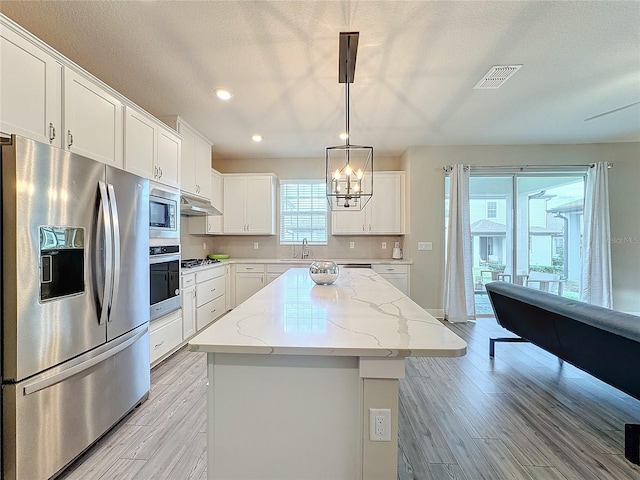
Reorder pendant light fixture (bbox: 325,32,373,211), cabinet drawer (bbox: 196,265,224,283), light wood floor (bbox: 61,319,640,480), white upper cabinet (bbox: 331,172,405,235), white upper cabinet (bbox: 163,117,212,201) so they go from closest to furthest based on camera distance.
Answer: light wood floor (bbox: 61,319,640,480) → pendant light fixture (bbox: 325,32,373,211) → white upper cabinet (bbox: 163,117,212,201) → cabinet drawer (bbox: 196,265,224,283) → white upper cabinet (bbox: 331,172,405,235)

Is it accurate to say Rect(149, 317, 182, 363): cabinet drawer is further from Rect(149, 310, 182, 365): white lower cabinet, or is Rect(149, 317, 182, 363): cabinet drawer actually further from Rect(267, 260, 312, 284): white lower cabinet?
Rect(267, 260, 312, 284): white lower cabinet

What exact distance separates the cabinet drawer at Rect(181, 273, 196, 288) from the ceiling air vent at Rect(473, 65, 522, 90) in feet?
11.7

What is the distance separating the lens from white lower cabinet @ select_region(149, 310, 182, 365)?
265 centimetres

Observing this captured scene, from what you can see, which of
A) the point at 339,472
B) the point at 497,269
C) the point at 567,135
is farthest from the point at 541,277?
the point at 339,472

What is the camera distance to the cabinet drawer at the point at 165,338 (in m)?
2.66

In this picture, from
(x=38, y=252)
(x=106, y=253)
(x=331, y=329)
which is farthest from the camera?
(x=106, y=253)

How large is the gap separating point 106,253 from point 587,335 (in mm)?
3195

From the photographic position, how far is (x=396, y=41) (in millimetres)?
2049

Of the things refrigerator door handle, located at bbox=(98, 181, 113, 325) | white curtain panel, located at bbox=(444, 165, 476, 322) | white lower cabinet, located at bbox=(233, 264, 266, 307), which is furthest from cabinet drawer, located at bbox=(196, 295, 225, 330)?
white curtain panel, located at bbox=(444, 165, 476, 322)

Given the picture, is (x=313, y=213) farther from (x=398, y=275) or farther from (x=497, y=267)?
(x=497, y=267)

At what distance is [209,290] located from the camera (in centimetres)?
394

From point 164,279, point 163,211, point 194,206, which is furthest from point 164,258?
point 194,206

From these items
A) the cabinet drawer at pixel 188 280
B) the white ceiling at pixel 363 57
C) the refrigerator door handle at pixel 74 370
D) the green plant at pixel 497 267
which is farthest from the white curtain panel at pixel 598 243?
the refrigerator door handle at pixel 74 370

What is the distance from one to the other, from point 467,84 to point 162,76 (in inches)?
107
